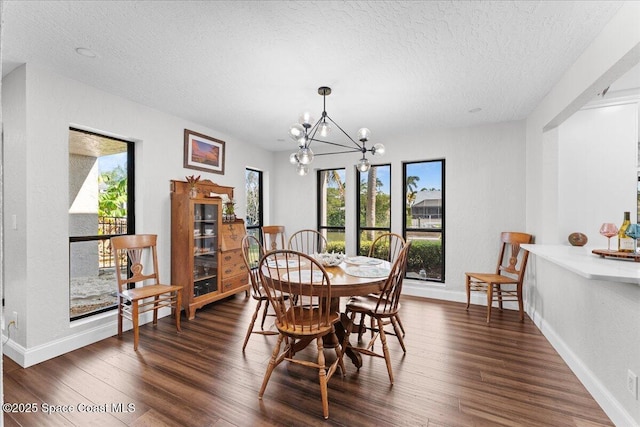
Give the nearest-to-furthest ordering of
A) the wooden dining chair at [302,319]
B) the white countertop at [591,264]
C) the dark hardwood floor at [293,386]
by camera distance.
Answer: the white countertop at [591,264] < the dark hardwood floor at [293,386] < the wooden dining chair at [302,319]

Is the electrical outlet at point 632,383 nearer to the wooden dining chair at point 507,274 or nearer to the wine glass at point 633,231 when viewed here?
the wine glass at point 633,231

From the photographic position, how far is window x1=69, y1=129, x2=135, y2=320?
3184mm

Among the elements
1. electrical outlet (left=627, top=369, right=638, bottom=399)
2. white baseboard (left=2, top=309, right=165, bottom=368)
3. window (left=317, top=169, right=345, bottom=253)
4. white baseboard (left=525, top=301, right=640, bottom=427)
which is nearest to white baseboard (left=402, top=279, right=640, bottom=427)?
white baseboard (left=525, top=301, right=640, bottom=427)

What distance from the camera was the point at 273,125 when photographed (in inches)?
168

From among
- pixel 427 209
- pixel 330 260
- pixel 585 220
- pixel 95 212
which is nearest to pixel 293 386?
pixel 330 260

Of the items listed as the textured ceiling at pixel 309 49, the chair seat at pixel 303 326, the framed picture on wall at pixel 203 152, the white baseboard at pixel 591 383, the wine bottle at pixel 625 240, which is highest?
the textured ceiling at pixel 309 49

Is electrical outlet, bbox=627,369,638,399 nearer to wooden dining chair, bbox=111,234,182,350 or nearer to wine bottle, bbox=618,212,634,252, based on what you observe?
wine bottle, bbox=618,212,634,252

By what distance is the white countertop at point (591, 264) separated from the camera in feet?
6.13

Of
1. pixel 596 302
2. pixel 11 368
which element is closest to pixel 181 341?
pixel 11 368

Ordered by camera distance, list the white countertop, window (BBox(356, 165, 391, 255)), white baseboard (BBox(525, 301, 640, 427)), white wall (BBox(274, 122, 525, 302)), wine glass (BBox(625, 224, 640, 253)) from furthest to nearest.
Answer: window (BBox(356, 165, 391, 255)) < white wall (BBox(274, 122, 525, 302)) < wine glass (BBox(625, 224, 640, 253)) < white baseboard (BBox(525, 301, 640, 427)) < the white countertop

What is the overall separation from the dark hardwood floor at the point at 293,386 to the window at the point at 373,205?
79.9 inches

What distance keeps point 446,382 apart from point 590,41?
268 cm

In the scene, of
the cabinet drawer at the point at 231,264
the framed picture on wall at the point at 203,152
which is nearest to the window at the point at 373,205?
the cabinet drawer at the point at 231,264

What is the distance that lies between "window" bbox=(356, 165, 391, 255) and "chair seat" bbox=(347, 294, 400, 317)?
2158 millimetres
